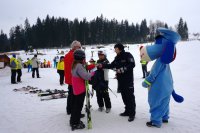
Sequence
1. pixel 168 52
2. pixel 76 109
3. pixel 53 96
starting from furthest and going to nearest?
pixel 53 96 < pixel 76 109 < pixel 168 52

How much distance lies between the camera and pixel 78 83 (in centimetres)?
570

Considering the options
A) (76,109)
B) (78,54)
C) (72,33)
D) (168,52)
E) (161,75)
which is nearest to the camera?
(168,52)

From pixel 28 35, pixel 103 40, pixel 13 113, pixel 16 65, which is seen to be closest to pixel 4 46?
pixel 28 35

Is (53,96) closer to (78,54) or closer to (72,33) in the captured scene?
(78,54)

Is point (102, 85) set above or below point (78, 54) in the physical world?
below

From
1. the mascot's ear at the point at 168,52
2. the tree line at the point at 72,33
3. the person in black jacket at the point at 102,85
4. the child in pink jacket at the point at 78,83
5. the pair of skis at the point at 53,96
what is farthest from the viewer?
the tree line at the point at 72,33

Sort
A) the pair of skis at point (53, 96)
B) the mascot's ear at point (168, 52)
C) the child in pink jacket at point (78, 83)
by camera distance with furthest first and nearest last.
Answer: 1. the pair of skis at point (53, 96)
2. the child in pink jacket at point (78, 83)
3. the mascot's ear at point (168, 52)

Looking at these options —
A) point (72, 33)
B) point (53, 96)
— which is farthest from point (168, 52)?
point (72, 33)

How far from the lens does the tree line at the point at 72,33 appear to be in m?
83.9

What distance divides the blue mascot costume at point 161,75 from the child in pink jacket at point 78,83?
5.13 ft

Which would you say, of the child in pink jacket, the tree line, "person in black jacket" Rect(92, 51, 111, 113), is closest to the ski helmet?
the child in pink jacket

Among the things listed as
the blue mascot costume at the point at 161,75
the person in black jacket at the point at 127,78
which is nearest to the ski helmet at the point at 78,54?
the person in black jacket at the point at 127,78

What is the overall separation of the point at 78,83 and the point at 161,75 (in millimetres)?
2053

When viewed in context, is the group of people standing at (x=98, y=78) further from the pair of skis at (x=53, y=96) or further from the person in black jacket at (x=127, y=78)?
the pair of skis at (x=53, y=96)
